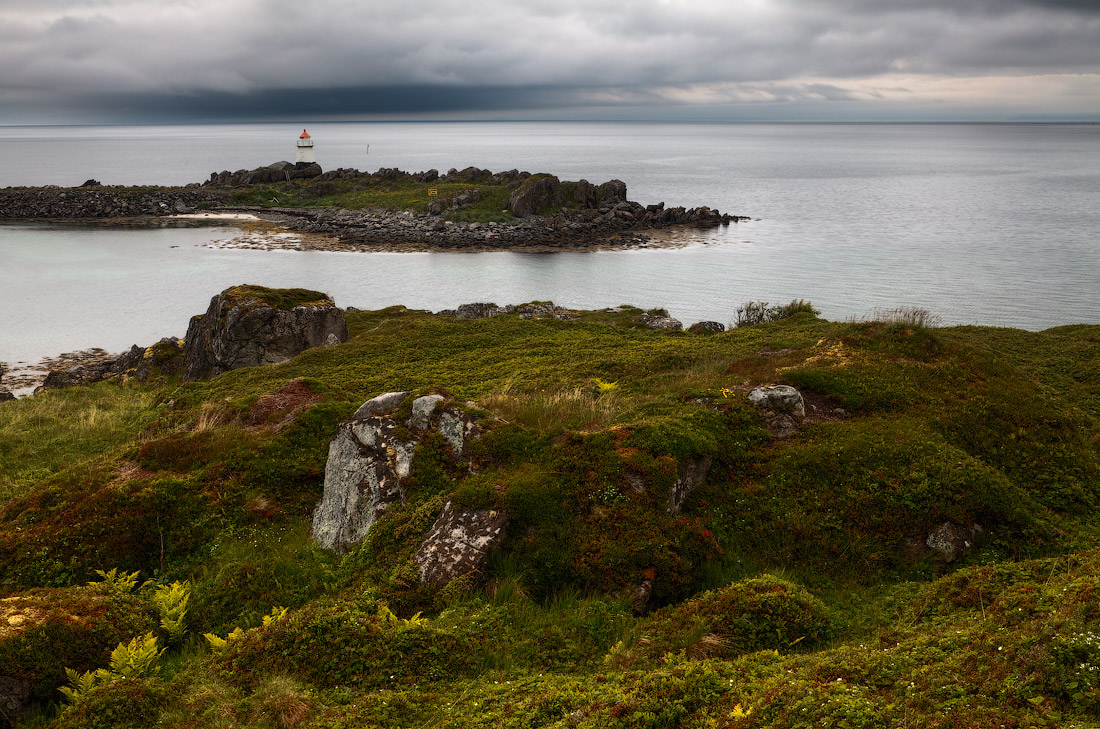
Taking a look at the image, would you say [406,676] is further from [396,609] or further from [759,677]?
[759,677]

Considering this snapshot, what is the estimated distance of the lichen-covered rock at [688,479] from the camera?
40.8 feet

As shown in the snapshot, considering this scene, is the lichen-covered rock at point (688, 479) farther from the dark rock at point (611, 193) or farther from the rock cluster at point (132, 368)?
the dark rock at point (611, 193)

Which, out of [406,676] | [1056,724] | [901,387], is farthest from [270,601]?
[901,387]

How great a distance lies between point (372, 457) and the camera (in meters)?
13.1

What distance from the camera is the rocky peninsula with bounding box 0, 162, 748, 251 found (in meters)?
82.8

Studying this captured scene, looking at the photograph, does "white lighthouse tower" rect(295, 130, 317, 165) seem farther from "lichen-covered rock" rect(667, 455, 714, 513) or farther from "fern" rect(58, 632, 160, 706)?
"fern" rect(58, 632, 160, 706)

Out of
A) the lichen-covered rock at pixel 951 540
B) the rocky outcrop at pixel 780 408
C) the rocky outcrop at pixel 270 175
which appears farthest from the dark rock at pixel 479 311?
the rocky outcrop at pixel 270 175

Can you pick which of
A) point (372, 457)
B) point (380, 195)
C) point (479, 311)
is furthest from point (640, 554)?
point (380, 195)

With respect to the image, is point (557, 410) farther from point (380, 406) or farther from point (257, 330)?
point (257, 330)

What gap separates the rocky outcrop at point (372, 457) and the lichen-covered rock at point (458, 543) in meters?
1.59

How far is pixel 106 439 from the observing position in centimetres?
2002

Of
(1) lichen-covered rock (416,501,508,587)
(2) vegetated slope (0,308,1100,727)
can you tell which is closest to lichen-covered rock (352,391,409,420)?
(2) vegetated slope (0,308,1100,727)

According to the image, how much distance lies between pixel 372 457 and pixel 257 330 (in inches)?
770

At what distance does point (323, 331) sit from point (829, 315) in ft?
115
